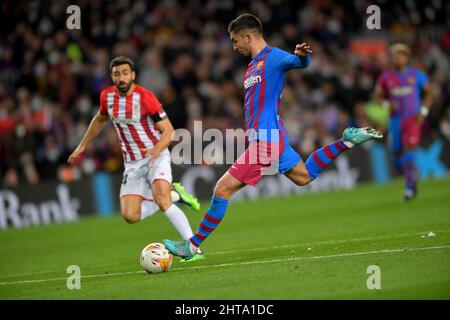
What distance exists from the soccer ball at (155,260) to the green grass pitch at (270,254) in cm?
9

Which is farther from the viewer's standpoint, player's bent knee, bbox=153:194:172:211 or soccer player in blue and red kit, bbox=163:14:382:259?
player's bent knee, bbox=153:194:172:211

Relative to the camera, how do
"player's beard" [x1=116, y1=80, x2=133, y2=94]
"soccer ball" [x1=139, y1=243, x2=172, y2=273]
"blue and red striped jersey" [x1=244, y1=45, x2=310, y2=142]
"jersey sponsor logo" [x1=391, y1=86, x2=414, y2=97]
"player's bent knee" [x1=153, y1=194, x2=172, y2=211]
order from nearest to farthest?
"soccer ball" [x1=139, y1=243, x2=172, y2=273] < "blue and red striped jersey" [x1=244, y1=45, x2=310, y2=142] < "player's bent knee" [x1=153, y1=194, x2=172, y2=211] < "player's beard" [x1=116, y1=80, x2=133, y2=94] < "jersey sponsor logo" [x1=391, y1=86, x2=414, y2=97]

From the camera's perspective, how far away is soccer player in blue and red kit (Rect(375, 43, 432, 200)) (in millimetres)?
16141

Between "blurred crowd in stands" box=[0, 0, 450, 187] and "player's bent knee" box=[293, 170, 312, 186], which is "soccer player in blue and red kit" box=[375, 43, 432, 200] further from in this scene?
"player's bent knee" box=[293, 170, 312, 186]

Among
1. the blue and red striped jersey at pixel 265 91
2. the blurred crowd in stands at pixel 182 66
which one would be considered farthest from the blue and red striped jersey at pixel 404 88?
the blue and red striped jersey at pixel 265 91

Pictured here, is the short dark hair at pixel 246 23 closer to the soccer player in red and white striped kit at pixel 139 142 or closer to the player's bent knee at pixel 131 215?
the soccer player in red and white striped kit at pixel 139 142

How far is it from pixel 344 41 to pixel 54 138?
906cm

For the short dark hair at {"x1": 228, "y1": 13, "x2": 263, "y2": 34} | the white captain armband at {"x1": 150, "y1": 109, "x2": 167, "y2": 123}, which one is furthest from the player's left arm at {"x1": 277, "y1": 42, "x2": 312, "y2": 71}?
the white captain armband at {"x1": 150, "y1": 109, "x2": 167, "y2": 123}

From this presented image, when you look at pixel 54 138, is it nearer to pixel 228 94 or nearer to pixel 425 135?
pixel 228 94

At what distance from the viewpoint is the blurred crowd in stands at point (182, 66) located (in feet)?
66.3

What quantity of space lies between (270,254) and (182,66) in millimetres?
12147

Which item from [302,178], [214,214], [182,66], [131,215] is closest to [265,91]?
[302,178]

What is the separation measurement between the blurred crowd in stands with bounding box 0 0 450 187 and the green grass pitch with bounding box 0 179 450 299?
2.61 metres
